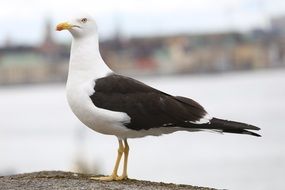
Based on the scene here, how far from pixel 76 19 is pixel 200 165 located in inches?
1047

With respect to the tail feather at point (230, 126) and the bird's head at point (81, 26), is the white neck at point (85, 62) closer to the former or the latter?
the bird's head at point (81, 26)

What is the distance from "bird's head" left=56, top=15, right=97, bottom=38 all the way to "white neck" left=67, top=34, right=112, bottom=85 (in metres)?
0.04

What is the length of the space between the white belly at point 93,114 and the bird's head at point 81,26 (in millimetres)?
466

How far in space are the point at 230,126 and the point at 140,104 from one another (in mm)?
700

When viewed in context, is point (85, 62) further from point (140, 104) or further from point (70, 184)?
point (70, 184)

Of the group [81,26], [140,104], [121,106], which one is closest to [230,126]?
[140,104]

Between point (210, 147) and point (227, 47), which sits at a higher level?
point (227, 47)

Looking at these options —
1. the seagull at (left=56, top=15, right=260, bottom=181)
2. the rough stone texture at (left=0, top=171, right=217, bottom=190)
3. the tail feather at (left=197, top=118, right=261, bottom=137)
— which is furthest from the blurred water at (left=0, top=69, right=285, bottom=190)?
the tail feather at (left=197, top=118, right=261, bottom=137)

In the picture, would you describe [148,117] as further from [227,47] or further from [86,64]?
[227,47]

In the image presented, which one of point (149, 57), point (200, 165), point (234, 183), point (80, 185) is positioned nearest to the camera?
point (80, 185)

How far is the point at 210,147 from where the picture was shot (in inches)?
1615

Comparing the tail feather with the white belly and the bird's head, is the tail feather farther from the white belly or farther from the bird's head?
the bird's head

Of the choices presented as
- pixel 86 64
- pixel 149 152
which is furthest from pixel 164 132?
pixel 149 152

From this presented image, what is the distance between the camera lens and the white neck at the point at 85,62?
20.5ft
